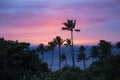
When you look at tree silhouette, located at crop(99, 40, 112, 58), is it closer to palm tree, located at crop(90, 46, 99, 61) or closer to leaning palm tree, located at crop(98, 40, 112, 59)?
leaning palm tree, located at crop(98, 40, 112, 59)

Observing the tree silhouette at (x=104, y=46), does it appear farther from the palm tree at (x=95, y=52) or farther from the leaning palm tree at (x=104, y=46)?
the palm tree at (x=95, y=52)

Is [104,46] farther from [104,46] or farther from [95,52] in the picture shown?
[95,52]

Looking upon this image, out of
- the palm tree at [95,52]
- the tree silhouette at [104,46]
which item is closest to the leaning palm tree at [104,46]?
the tree silhouette at [104,46]

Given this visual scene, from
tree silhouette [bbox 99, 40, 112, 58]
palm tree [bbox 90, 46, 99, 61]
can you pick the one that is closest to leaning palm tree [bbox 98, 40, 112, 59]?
tree silhouette [bbox 99, 40, 112, 58]

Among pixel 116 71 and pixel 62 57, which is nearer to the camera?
pixel 116 71

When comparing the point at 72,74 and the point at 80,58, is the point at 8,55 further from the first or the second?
the point at 80,58

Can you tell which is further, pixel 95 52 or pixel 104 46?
pixel 95 52

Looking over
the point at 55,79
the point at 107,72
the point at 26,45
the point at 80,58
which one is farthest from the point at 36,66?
the point at 80,58

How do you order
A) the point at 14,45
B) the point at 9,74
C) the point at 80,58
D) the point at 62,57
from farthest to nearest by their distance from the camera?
the point at 62,57, the point at 80,58, the point at 14,45, the point at 9,74

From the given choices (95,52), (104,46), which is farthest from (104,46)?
(95,52)

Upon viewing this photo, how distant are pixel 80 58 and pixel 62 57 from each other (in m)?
12.4

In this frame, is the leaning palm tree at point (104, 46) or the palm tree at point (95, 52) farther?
the palm tree at point (95, 52)

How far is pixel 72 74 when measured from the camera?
67188mm

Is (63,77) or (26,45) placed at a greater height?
(26,45)
